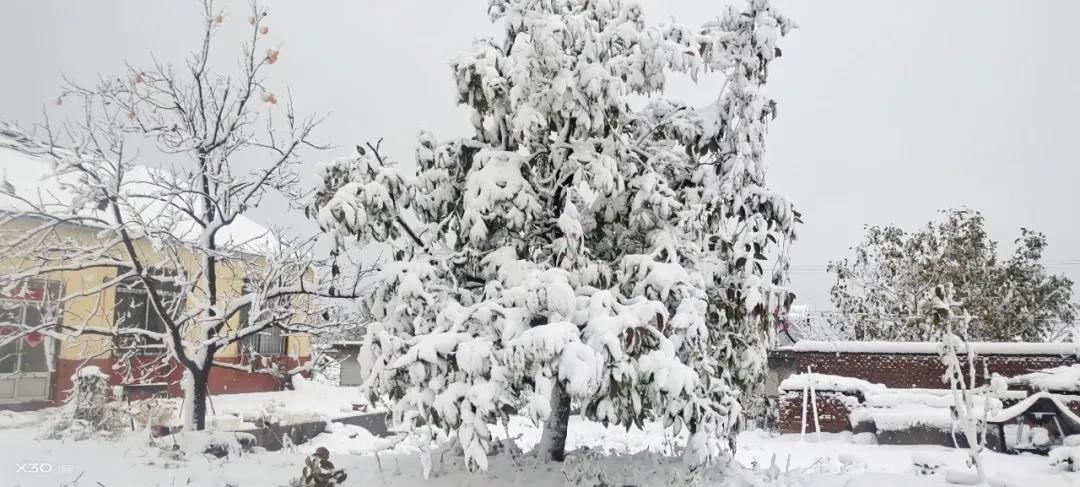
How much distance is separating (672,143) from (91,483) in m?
5.01

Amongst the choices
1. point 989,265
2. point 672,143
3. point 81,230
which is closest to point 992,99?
point 672,143

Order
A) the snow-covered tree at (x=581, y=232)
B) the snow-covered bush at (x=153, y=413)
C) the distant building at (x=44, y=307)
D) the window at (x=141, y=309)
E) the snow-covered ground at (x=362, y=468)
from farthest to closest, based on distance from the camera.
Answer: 1. the snow-covered bush at (x=153, y=413)
2. the window at (x=141, y=309)
3. the distant building at (x=44, y=307)
4. the snow-covered ground at (x=362, y=468)
5. the snow-covered tree at (x=581, y=232)

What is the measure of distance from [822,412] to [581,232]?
24.4ft

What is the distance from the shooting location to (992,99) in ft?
19.4

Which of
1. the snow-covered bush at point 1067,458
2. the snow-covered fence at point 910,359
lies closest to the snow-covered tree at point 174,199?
the snow-covered bush at point 1067,458

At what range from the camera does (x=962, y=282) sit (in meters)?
14.1

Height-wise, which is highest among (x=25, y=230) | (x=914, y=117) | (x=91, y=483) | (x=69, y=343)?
(x=914, y=117)

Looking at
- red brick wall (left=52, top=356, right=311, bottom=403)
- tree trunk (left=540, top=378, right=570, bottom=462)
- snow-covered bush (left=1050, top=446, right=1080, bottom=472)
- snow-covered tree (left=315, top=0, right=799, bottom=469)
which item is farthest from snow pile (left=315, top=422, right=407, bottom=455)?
snow-covered bush (left=1050, top=446, right=1080, bottom=472)

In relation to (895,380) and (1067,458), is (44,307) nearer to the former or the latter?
(1067,458)

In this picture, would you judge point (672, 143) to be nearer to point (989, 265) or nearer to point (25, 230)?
point (25, 230)

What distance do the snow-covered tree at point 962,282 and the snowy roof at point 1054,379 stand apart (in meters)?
2.85

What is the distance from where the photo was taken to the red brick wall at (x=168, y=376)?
22.6 feet

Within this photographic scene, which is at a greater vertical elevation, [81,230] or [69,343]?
[81,230]

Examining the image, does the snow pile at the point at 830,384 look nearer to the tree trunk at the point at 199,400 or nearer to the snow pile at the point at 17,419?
the tree trunk at the point at 199,400
